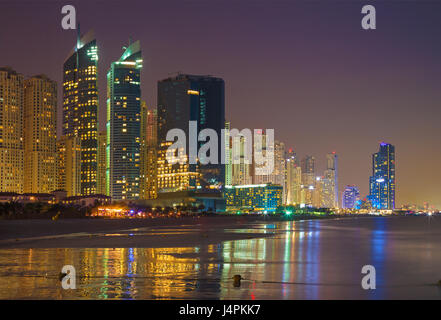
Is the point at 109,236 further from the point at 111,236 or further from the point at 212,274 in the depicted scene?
the point at 212,274

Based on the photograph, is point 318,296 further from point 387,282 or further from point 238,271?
point 238,271

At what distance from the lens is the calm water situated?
19.1 meters

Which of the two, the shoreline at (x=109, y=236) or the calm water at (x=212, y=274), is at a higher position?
the calm water at (x=212, y=274)

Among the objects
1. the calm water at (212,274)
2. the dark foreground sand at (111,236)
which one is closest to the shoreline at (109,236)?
the dark foreground sand at (111,236)

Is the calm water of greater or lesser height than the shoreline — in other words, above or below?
above

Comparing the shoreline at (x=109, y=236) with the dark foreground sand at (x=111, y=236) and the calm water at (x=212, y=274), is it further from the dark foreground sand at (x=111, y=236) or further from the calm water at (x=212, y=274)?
the calm water at (x=212, y=274)

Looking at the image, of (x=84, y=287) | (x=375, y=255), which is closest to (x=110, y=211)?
(x=375, y=255)

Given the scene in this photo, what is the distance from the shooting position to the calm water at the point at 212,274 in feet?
62.6

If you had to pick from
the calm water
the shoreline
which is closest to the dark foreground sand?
the shoreline

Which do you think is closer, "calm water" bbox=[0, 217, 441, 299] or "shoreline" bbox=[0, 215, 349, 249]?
"calm water" bbox=[0, 217, 441, 299]

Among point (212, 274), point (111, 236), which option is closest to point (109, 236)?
point (111, 236)

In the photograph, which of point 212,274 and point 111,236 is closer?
point 212,274

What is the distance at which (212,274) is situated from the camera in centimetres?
2419

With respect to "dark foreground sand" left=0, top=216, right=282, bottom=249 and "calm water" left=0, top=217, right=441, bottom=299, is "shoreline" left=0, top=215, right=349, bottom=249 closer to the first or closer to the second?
"dark foreground sand" left=0, top=216, right=282, bottom=249
